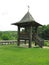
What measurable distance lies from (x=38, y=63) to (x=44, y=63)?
42cm

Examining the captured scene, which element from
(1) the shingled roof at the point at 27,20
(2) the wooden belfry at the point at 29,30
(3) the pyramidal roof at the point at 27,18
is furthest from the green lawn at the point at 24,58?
(3) the pyramidal roof at the point at 27,18

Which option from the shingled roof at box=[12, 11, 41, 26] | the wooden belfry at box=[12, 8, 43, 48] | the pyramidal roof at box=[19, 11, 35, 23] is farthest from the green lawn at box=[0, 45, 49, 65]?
the pyramidal roof at box=[19, 11, 35, 23]

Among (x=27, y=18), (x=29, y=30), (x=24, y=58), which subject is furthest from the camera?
(x=27, y=18)

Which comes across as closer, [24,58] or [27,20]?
[24,58]

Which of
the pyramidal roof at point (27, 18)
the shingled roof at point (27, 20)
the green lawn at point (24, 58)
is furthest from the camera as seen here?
the pyramidal roof at point (27, 18)

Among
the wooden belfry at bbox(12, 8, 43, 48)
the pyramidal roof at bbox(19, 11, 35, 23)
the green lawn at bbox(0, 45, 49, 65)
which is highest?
the pyramidal roof at bbox(19, 11, 35, 23)

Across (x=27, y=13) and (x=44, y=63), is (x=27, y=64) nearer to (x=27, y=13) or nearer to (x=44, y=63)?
(x=44, y=63)

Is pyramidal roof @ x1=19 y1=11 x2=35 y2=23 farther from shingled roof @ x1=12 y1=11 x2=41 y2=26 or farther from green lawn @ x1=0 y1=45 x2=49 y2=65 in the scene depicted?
green lawn @ x1=0 y1=45 x2=49 y2=65

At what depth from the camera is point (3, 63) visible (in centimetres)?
1397

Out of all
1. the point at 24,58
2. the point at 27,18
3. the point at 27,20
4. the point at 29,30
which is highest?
the point at 27,18

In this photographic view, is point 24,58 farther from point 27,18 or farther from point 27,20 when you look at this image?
point 27,18

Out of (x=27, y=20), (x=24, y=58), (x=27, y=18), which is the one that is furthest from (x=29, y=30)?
(x=24, y=58)

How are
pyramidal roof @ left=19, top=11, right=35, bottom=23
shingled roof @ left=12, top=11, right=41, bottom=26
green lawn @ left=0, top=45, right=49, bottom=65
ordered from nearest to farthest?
green lawn @ left=0, top=45, right=49, bottom=65
shingled roof @ left=12, top=11, right=41, bottom=26
pyramidal roof @ left=19, top=11, right=35, bottom=23

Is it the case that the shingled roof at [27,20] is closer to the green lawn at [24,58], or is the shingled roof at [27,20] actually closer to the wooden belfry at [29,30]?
the wooden belfry at [29,30]
